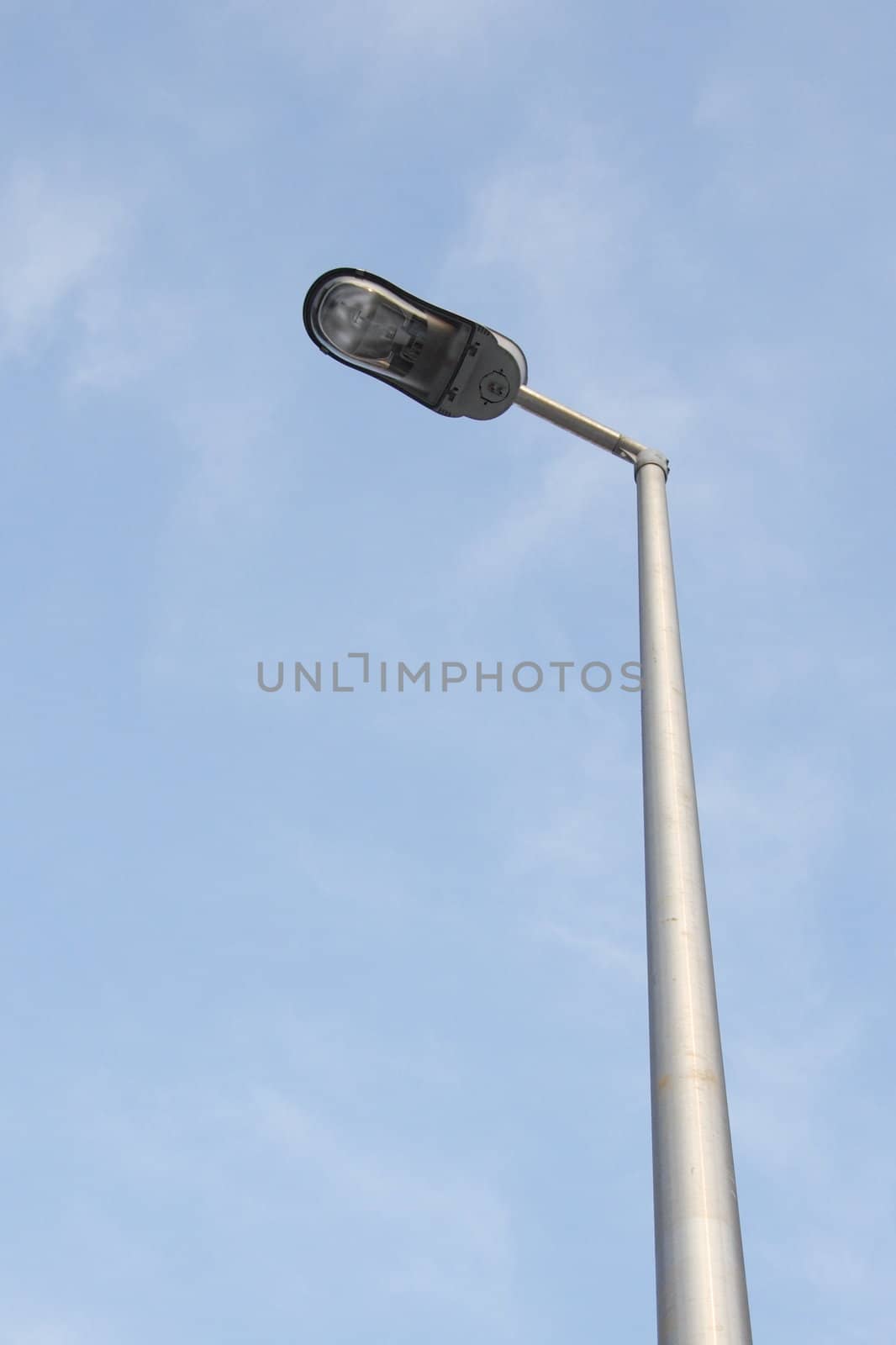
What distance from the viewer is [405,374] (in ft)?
31.0

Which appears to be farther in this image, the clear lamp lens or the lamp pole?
the clear lamp lens

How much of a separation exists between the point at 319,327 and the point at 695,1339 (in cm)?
637

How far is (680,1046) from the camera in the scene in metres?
5.34

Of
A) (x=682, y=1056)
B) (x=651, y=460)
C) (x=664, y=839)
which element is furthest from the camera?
(x=651, y=460)

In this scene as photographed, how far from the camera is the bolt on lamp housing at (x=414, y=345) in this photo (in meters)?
9.09

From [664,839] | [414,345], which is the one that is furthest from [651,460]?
[664,839]

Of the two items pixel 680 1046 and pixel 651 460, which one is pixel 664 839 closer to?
pixel 680 1046

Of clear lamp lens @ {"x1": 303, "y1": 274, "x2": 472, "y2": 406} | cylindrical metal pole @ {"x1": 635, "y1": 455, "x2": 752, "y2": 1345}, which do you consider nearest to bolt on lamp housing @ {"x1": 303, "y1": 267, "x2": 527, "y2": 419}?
clear lamp lens @ {"x1": 303, "y1": 274, "x2": 472, "y2": 406}

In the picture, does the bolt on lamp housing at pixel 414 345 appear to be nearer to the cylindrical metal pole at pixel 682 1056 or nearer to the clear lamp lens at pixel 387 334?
the clear lamp lens at pixel 387 334

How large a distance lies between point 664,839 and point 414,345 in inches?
165

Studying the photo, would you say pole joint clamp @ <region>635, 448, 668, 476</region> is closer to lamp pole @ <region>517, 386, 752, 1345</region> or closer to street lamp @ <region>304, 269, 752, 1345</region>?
street lamp @ <region>304, 269, 752, 1345</region>

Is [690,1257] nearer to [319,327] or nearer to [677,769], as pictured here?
[677,769]

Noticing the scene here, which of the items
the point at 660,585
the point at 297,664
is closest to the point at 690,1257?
the point at 660,585

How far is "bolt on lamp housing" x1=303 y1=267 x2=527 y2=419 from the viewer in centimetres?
909
